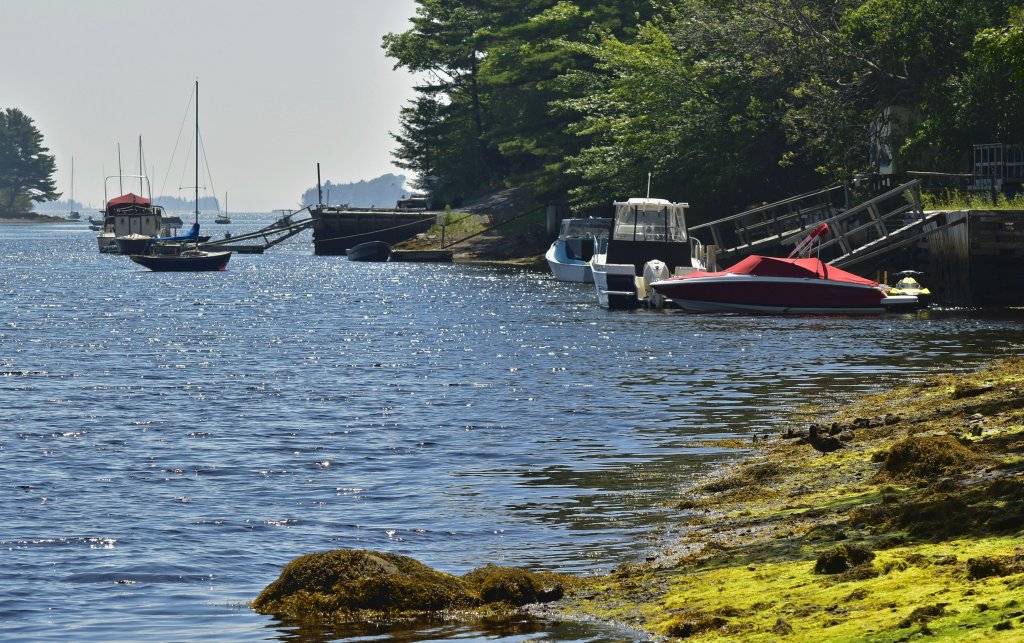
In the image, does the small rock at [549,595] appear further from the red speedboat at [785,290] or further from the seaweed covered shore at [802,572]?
the red speedboat at [785,290]

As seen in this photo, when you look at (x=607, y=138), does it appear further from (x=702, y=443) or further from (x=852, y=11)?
(x=702, y=443)

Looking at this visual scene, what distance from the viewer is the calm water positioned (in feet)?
43.7

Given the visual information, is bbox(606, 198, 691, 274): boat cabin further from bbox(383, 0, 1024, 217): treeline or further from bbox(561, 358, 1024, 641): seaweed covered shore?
bbox(561, 358, 1024, 641): seaweed covered shore

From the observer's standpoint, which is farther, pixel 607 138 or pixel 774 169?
pixel 607 138

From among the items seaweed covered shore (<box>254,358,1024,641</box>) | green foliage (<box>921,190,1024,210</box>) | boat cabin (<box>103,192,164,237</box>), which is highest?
boat cabin (<box>103,192,164,237</box>)

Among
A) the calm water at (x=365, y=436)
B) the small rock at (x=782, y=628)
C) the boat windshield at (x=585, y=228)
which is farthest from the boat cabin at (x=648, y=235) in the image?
the small rock at (x=782, y=628)

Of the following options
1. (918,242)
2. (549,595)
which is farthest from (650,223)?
(549,595)

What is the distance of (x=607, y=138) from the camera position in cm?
7625

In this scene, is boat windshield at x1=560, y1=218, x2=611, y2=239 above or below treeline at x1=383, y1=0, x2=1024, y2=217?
below

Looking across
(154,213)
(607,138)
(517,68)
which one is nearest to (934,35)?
(607,138)

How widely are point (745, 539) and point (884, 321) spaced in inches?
1216

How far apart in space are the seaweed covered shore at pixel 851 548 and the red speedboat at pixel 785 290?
26.9 m

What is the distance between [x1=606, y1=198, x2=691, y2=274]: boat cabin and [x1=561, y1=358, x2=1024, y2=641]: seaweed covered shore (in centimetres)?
3526

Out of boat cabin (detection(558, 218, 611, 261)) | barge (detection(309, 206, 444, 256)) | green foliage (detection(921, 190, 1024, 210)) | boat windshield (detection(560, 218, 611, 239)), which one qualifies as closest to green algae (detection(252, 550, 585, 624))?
green foliage (detection(921, 190, 1024, 210))
